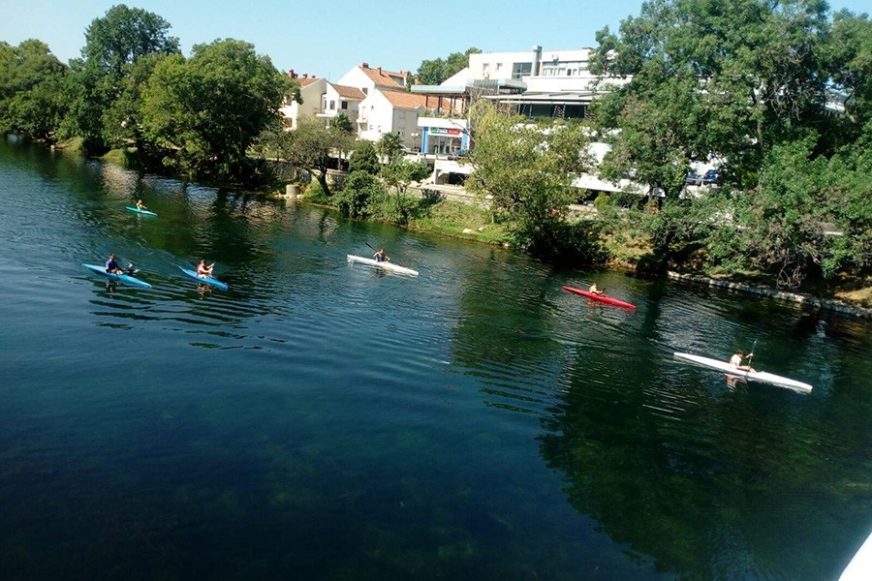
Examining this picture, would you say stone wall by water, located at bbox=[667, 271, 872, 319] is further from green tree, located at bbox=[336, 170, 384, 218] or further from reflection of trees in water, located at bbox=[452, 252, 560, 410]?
green tree, located at bbox=[336, 170, 384, 218]

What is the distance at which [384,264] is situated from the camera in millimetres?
46156

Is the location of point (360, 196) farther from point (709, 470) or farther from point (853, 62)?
point (709, 470)

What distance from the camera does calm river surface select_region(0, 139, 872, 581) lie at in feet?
52.4

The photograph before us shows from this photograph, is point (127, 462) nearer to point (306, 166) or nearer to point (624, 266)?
point (624, 266)

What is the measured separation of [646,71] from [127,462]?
4746 cm

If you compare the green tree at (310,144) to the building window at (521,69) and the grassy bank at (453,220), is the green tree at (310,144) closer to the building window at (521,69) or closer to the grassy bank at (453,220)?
the grassy bank at (453,220)

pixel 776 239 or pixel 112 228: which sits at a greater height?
pixel 776 239

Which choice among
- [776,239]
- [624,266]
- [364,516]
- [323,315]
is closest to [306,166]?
[624,266]

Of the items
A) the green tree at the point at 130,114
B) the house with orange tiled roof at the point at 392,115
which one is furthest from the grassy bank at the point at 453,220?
the green tree at the point at 130,114

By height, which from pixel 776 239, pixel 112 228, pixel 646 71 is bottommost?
pixel 112 228

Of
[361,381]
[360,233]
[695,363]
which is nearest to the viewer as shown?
[361,381]

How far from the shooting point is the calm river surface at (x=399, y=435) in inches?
629

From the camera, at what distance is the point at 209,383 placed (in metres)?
23.8

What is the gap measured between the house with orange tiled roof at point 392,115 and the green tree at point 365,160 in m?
18.4
